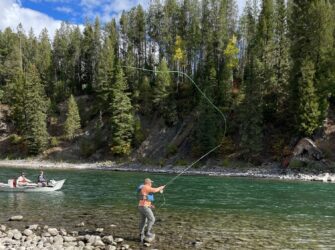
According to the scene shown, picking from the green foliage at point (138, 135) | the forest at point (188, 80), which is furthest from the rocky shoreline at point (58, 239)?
the green foliage at point (138, 135)

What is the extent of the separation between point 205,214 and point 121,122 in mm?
51212

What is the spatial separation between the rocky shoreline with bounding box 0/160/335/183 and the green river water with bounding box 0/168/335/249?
11828mm

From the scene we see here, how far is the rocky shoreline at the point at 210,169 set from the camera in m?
50.8

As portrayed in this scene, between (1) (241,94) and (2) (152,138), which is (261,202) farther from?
(2) (152,138)

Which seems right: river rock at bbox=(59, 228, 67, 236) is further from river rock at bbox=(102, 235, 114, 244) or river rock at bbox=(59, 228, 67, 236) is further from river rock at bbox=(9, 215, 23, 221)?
river rock at bbox=(9, 215, 23, 221)

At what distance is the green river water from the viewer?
711 inches

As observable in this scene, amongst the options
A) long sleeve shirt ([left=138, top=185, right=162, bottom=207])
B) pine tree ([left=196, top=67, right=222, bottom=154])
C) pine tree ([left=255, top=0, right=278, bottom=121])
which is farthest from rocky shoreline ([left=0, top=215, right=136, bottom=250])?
pine tree ([left=255, top=0, right=278, bottom=121])

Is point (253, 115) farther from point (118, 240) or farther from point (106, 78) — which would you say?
point (118, 240)

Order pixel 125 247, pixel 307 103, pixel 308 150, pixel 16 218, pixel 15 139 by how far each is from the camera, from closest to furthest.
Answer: pixel 125 247
pixel 16 218
pixel 308 150
pixel 307 103
pixel 15 139

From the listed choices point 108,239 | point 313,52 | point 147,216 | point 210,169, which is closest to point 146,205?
point 147,216

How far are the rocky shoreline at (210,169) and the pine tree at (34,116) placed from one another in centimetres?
401

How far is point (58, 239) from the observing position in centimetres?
1678

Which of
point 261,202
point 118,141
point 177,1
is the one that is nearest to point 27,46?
point 177,1

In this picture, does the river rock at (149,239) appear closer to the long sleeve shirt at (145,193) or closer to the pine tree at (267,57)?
the long sleeve shirt at (145,193)
